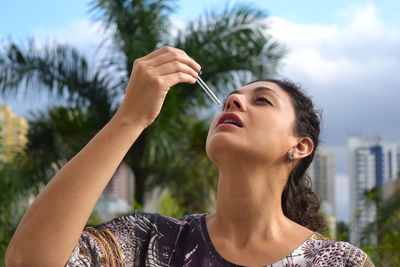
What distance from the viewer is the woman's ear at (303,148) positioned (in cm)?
183

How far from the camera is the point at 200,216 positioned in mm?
1788

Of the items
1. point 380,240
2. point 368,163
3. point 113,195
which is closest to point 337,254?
point 380,240

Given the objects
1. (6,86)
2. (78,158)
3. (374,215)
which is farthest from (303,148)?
(6,86)

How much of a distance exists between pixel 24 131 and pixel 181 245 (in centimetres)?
810

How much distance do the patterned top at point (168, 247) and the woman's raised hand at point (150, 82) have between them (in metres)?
0.40

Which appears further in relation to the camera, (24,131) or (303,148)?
(24,131)

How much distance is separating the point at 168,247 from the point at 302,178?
68 centimetres

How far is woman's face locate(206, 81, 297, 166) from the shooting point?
1.61 meters

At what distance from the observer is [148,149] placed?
8438 millimetres

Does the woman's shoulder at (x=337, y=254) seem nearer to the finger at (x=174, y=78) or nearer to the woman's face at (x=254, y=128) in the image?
the woman's face at (x=254, y=128)

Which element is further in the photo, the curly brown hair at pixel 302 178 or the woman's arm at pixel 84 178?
the curly brown hair at pixel 302 178

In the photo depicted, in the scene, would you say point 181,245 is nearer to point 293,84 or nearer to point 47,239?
point 47,239

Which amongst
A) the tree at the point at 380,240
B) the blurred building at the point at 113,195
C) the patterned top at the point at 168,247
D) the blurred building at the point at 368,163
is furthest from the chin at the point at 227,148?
the blurred building at the point at 368,163

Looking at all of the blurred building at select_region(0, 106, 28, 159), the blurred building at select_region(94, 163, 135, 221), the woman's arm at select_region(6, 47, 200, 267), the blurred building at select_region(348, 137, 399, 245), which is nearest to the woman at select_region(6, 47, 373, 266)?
the woman's arm at select_region(6, 47, 200, 267)
